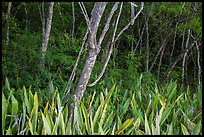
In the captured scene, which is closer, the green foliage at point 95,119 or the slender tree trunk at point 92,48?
the green foliage at point 95,119

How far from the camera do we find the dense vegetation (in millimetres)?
2855

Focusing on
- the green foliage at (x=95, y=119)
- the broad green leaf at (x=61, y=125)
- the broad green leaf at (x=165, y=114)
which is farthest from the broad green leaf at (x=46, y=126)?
the broad green leaf at (x=165, y=114)

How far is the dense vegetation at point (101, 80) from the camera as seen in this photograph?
2.86 meters

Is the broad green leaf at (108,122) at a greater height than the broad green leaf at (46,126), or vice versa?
the broad green leaf at (46,126)

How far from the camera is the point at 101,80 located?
4.24 metres

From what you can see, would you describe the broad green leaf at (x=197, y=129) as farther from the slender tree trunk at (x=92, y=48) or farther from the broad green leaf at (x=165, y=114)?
the slender tree trunk at (x=92, y=48)

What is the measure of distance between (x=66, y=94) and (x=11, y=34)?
1.98m

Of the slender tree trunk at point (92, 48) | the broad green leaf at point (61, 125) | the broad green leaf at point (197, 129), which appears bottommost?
the broad green leaf at point (197, 129)

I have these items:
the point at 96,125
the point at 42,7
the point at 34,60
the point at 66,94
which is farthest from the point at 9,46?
the point at 96,125

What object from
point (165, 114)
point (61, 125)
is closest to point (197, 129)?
point (165, 114)

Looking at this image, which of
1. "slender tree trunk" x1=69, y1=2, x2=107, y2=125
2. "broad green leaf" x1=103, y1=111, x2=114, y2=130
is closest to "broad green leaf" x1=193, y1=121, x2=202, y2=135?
"broad green leaf" x1=103, y1=111, x2=114, y2=130

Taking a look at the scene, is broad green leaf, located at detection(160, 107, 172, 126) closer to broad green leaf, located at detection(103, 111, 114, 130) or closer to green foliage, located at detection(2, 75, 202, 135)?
green foliage, located at detection(2, 75, 202, 135)

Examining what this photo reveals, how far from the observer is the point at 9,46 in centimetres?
442

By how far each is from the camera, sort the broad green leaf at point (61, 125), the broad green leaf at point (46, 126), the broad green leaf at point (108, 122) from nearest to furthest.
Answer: the broad green leaf at point (46, 126)
the broad green leaf at point (61, 125)
the broad green leaf at point (108, 122)
